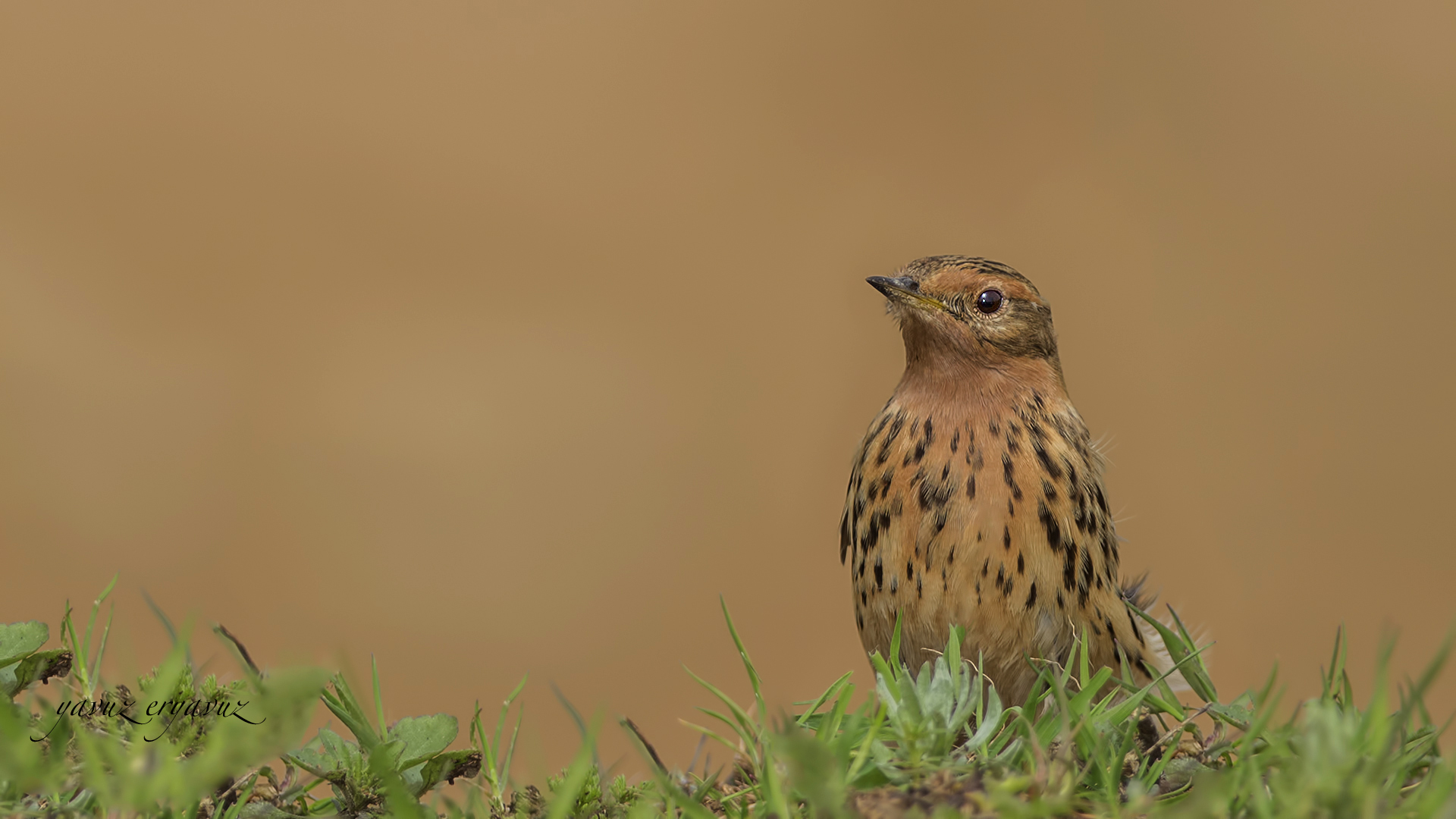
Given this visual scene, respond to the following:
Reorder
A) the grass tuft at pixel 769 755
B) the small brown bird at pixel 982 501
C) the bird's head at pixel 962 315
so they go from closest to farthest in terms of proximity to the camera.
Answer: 1. the grass tuft at pixel 769 755
2. the small brown bird at pixel 982 501
3. the bird's head at pixel 962 315

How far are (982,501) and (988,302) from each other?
35.1 inches

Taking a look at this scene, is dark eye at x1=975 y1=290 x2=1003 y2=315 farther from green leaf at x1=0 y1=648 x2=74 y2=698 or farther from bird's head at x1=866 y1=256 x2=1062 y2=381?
green leaf at x1=0 y1=648 x2=74 y2=698

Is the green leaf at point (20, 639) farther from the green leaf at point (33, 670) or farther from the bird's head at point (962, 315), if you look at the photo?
the bird's head at point (962, 315)

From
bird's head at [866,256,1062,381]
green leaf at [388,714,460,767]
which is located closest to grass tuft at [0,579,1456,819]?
green leaf at [388,714,460,767]

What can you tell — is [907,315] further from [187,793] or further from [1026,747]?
[187,793]

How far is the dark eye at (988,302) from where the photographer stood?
438 centimetres

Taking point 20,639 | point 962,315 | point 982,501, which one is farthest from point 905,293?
point 20,639

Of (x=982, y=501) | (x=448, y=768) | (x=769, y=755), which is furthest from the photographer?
(x=982, y=501)

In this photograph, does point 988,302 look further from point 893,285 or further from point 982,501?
point 982,501

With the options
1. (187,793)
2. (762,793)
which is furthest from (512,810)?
(187,793)

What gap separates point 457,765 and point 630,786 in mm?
337

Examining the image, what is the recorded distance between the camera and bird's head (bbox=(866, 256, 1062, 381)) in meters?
4.33

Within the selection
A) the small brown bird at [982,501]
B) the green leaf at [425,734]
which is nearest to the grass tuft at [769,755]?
the green leaf at [425,734]

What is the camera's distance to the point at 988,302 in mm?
4391
